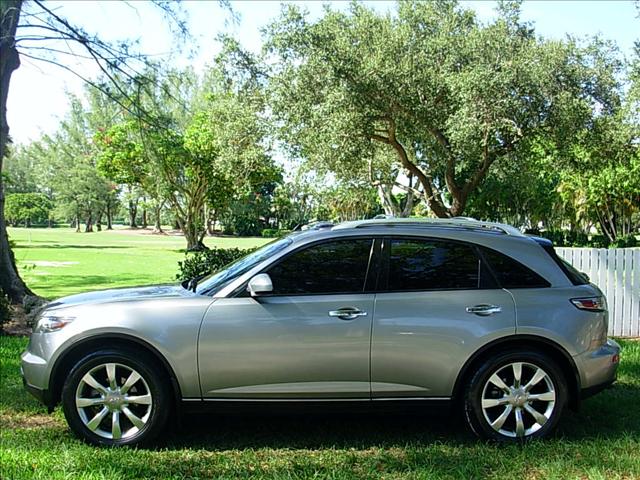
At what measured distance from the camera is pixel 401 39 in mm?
18188

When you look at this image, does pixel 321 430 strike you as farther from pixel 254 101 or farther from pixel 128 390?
pixel 254 101

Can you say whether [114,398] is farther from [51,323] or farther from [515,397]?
[515,397]

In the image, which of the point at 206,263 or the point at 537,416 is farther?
the point at 206,263

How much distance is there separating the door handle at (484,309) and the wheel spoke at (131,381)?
2.49m

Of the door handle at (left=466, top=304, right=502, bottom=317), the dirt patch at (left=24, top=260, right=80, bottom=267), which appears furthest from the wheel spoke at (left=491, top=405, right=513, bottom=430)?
the dirt patch at (left=24, top=260, right=80, bottom=267)

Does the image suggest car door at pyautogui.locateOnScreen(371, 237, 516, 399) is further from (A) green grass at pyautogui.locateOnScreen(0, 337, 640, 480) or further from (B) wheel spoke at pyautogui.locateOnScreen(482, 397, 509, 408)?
(A) green grass at pyautogui.locateOnScreen(0, 337, 640, 480)

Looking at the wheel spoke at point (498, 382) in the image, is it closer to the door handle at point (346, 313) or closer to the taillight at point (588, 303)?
the taillight at point (588, 303)

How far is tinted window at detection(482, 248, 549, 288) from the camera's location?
15.5 ft

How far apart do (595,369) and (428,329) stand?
4.41 feet

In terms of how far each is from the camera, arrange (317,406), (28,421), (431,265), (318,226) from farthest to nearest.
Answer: (318,226) → (28,421) → (431,265) → (317,406)

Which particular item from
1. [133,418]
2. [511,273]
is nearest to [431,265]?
[511,273]

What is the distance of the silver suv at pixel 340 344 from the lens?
4445mm

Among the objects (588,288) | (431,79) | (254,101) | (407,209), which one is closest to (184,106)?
(588,288)

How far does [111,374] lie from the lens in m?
4.45
